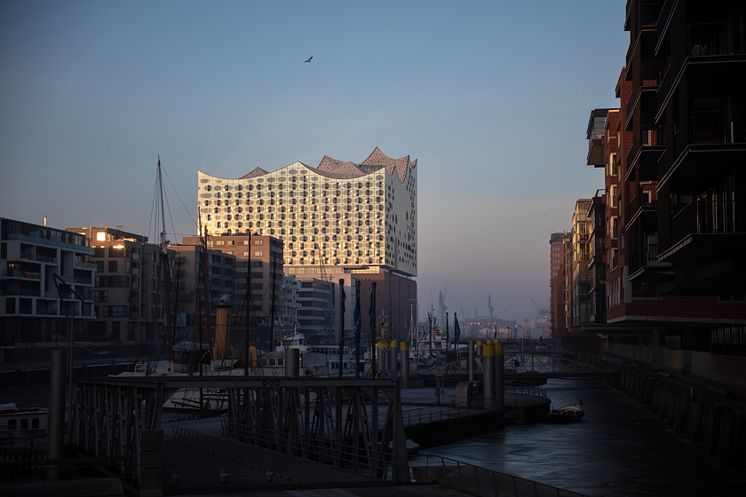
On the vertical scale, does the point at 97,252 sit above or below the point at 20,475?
above

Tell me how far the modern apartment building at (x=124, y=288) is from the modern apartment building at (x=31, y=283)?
26.9 m

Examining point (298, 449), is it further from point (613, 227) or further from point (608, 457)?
point (613, 227)

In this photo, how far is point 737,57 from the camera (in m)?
38.6

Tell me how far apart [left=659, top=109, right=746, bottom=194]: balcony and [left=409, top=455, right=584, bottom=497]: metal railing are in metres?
14.9

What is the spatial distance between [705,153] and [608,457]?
23304 millimetres

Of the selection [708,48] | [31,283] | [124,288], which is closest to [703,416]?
[708,48]

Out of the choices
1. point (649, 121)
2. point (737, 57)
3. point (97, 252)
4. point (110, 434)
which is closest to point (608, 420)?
point (649, 121)

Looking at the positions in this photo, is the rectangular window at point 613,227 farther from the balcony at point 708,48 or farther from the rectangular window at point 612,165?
the balcony at point 708,48

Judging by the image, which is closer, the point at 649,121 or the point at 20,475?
the point at 20,475

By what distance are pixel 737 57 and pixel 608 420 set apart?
149 feet

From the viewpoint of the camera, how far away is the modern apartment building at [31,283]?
447 ft

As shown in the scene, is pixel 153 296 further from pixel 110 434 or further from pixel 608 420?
pixel 110 434

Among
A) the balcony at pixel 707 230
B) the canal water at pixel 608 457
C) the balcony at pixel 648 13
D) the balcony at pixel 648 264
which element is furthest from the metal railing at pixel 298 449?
the balcony at pixel 648 13

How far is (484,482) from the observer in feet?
109
